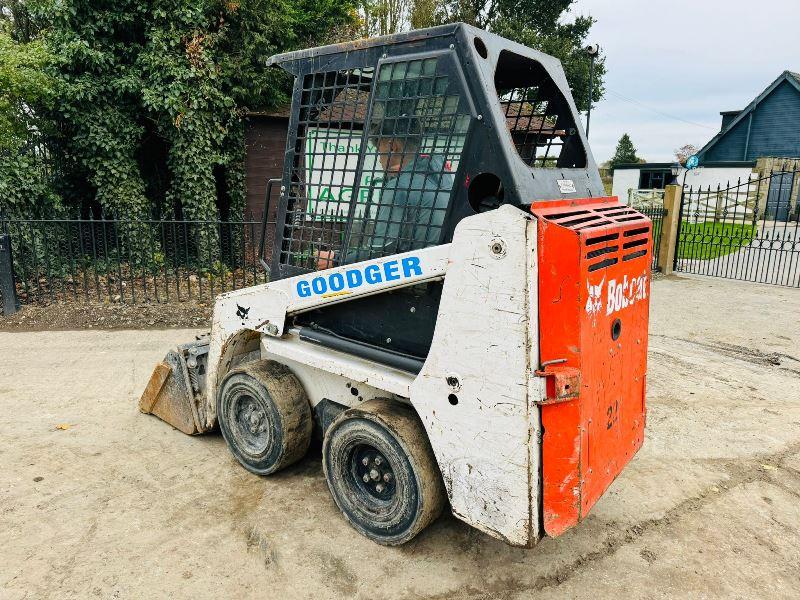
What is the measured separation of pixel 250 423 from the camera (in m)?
3.58

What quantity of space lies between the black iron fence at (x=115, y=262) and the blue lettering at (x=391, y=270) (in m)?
4.91

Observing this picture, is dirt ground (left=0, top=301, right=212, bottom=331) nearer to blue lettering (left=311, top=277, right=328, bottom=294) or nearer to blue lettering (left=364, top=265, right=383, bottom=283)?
blue lettering (left=311, top=277, right=328, bottom=294)

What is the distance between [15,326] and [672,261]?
438 inches

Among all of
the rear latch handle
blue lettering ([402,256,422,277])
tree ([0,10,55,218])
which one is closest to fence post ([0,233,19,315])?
tree ([0,10,55,218])

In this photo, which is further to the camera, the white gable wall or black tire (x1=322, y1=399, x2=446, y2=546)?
the white gable wall

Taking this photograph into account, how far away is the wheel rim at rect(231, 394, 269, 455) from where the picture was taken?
350cm

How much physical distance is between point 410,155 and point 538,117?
108 centimetres

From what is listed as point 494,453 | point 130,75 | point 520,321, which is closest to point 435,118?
point 520,321

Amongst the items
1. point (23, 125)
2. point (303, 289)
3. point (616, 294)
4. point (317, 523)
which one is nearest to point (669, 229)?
point (616, 294)

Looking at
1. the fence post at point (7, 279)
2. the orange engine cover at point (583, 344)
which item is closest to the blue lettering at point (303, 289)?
the orange engine cover at point (583, 344)

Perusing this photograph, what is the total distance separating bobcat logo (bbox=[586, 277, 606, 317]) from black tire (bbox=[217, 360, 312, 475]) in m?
1.88

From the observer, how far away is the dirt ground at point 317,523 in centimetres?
264

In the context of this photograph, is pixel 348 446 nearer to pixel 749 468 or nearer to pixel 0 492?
pixel 0 492

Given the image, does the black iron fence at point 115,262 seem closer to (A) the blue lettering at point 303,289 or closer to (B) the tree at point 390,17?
(A) the blue lettering at point 303,289
